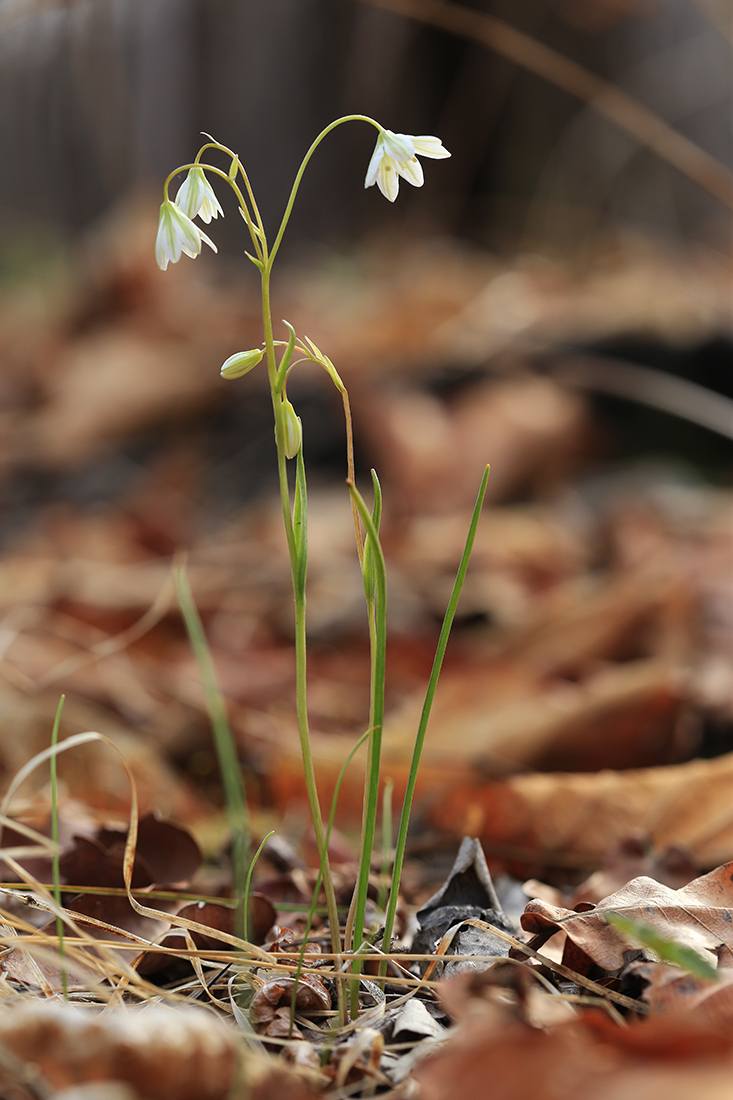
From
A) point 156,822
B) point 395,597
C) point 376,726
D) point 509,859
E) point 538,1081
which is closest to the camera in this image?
point 538,1081

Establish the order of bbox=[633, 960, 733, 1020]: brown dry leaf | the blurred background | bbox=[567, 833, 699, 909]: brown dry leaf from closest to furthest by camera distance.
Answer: bbox=[633, 960, 733, 1020]: brown dry leaf, bbox=[567, 833, 699, 909]: brown dry leaf, the blurred background

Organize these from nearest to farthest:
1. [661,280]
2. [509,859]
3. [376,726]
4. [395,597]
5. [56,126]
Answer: [376,726] < [509,859] < [395,597] < [661,280] < [56,126]

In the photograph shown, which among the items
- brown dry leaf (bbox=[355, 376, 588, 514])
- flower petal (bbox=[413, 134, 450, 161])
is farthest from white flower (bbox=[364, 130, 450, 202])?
brown dry leaf (bbox=[355, 376, 588, 514])

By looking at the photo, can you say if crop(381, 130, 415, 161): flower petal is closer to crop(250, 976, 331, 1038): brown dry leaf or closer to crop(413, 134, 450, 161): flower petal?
crop(413, 134, 450, 161): flower petal

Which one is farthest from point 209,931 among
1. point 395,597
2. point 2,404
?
point 2,404

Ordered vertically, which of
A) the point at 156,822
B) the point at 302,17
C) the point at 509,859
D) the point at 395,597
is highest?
the point at 302,17

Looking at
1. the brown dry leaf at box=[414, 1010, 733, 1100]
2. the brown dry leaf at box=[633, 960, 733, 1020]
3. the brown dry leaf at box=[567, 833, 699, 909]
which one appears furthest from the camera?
the brown dry leaf at box=[567, 833, 699, 909]

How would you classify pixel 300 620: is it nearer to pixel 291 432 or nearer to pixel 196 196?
pixel 291 432

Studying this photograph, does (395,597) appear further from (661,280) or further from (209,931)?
(661,280)
